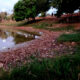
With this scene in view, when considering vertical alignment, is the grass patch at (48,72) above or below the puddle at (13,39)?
above

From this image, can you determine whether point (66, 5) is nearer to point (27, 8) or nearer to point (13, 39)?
point (13, 39)

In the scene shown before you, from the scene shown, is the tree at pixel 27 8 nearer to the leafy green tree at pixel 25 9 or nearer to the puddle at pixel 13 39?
the leafy green tree at pixel 25 9

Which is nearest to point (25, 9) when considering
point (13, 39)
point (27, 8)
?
point (27, 8)

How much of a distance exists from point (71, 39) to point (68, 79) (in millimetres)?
6461

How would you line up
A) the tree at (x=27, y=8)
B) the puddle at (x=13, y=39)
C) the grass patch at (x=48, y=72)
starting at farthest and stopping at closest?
the tree at (x=27, y=8)
the puddle at (x=13, y=39)
the grass patch at (x=48, y=72)

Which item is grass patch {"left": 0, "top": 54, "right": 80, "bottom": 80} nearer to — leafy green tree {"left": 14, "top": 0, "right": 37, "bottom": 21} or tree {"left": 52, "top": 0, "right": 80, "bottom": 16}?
tree {"left": 52, "top": 0, "right": 80, "bottom": 16}

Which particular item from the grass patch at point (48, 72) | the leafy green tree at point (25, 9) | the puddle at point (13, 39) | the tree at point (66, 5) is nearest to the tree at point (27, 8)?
the leafy green tree at point (25, 9)

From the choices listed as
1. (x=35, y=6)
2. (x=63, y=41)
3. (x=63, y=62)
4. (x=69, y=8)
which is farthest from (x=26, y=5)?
(x=63, y=62)

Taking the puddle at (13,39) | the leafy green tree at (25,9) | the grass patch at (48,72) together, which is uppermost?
the leafy green tree at (25,9)

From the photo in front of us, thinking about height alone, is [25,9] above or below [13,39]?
above

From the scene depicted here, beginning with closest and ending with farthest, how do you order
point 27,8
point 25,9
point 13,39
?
1. point 13,39
2. point 27,8
3. point 25,9

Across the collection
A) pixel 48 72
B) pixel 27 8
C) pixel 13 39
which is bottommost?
pixel 13 39

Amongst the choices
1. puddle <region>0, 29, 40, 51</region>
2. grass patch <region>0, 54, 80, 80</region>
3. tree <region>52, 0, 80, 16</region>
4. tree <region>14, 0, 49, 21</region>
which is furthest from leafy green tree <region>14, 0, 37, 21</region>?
grass patch <region>0, 54, 80, 80</region>

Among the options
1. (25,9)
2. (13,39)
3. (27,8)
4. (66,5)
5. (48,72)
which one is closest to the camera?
(48,72)
